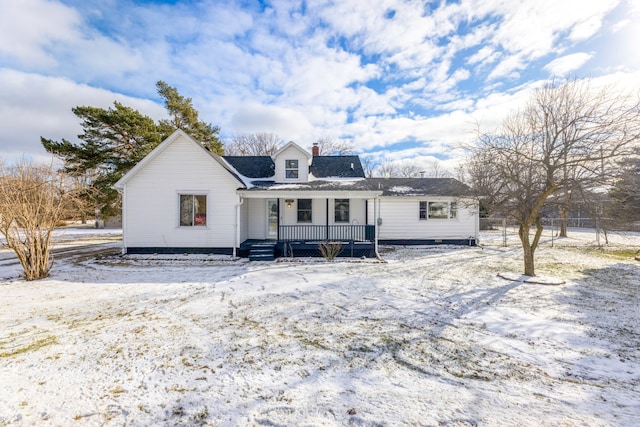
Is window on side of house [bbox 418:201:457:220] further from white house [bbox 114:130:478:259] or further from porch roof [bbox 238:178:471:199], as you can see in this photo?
white house [bbox 114:130:478:259]

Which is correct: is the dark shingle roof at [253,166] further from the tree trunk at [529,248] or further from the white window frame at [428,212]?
the tree trunk at [529,248]

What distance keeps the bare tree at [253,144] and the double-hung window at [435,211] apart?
28.1 meters

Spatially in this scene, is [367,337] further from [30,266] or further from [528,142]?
[30,266]

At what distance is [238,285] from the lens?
741 cm

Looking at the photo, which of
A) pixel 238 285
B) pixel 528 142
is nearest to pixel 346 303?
pixel 238 285

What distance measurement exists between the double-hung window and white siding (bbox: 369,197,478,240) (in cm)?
19

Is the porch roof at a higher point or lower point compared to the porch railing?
higher

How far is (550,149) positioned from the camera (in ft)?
24.0

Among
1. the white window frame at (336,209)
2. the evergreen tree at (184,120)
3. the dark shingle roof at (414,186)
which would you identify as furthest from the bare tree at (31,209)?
the evergreen tree at (184,120)

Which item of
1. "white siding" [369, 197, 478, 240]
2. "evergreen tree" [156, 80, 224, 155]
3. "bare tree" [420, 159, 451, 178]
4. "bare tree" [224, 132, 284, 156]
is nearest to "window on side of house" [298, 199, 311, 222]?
"white siding" [369, 197, 478, 240]

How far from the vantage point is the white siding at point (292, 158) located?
13492 millimetres

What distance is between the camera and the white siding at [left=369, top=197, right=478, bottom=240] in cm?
1547

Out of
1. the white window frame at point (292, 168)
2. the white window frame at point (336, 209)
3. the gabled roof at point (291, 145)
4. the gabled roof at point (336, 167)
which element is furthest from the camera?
the gabled roof at point (336, 167)

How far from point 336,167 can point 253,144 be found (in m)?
27.3
